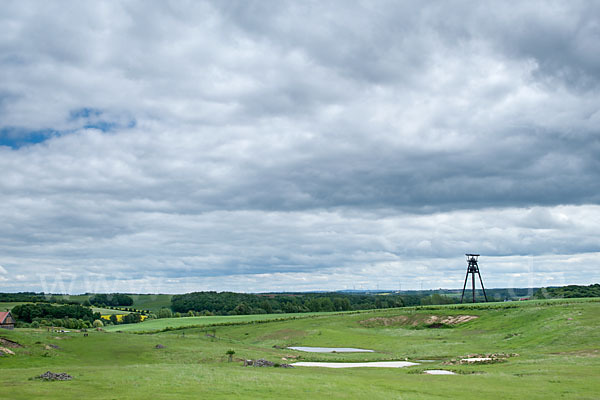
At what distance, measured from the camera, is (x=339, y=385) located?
38.2m

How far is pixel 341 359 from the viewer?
74.5 metres

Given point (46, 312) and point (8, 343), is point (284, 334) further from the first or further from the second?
point (46, 312)

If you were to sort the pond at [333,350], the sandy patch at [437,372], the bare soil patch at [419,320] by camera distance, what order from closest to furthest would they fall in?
the sandy patch at [437,372]
the pond at [333,350]
the bare soil patch at [419,320]

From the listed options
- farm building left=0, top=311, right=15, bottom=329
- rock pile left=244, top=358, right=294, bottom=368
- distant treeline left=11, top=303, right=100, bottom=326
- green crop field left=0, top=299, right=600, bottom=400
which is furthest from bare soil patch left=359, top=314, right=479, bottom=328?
distant treeline left=11, top=303, right=100, bottom=326

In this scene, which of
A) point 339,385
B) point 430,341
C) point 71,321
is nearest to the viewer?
point 339,385

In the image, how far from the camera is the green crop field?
115 ft

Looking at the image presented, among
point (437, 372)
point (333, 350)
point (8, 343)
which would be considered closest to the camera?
point (437, 372)

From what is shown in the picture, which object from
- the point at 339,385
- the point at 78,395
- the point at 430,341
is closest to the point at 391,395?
the point at 339,385

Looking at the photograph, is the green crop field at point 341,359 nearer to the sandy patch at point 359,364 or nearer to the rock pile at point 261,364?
the rock pile at point 261,364

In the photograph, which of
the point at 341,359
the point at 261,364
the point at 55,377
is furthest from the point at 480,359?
the point at 55,377

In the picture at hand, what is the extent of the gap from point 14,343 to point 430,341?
7244 cm

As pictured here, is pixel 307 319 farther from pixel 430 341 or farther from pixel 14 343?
pixel 14 343

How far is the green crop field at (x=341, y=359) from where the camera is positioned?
35094 millimetres

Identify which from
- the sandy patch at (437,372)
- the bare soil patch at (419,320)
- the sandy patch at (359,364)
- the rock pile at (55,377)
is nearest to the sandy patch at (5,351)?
the rock pile at (55,377)
